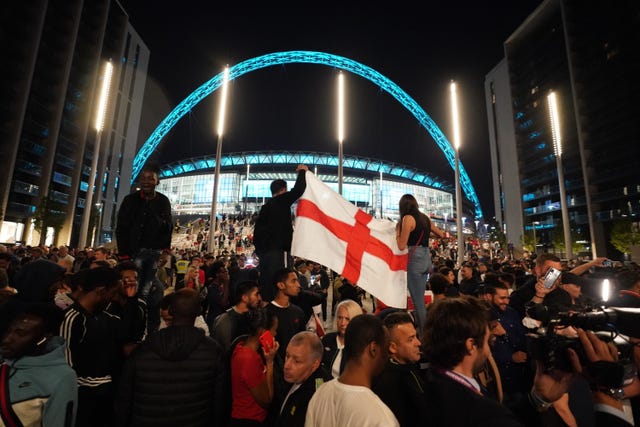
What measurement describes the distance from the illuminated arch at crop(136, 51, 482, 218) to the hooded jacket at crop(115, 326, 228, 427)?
48.9 m

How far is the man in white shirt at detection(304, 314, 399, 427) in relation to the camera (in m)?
1.72

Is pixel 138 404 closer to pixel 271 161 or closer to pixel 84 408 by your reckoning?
pixel 84 408

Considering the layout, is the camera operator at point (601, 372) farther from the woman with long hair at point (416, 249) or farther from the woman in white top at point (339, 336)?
the woman with long hair at point (416, 249)

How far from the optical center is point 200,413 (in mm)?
2725

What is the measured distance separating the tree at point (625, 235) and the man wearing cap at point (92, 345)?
2336 inches

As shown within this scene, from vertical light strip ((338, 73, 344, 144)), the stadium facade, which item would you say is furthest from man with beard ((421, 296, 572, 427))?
the stadium facade

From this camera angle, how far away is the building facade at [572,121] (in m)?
50.9

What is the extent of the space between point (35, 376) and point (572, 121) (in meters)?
78.3

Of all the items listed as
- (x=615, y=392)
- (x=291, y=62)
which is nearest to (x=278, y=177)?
(x=291, y=62)

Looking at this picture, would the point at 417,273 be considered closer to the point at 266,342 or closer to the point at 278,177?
the point at 266,342

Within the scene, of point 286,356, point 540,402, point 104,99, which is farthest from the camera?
point 104,99

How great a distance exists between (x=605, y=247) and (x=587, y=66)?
31.4 m

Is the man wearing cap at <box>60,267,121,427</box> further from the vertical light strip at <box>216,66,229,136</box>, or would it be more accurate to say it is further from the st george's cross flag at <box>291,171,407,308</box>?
the vertical light strip at <box>216,66,229,136</box>

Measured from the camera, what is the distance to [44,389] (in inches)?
89.6
